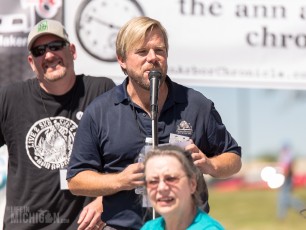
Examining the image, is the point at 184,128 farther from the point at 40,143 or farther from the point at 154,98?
the point at 40,143

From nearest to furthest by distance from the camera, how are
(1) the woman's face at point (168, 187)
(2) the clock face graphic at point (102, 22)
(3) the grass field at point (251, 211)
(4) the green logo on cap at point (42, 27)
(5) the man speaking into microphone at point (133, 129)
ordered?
(1) the woman's face at point (168, 187) → (5) the man speaking into microphone at point (133, 129) → (4) the green logo on cap at point (42, 27) → (2) the clock face graphic at point (102, 22) → (3) the grass field at point (251, 211)

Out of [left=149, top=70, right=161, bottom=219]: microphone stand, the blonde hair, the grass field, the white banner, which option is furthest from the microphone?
the grass field

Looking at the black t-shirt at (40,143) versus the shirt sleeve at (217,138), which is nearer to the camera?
the shirt sleeve at (217,138)

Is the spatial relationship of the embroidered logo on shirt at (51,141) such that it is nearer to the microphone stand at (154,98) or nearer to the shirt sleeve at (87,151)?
the shirt sleeve at (87,151)

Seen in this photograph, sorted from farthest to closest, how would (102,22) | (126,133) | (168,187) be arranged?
(102,22), (126,133), (168,187)

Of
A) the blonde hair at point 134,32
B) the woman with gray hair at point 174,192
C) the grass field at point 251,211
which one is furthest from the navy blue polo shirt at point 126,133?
the grass field at point 251,211

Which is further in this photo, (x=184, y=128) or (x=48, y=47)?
(x=48, y=47)

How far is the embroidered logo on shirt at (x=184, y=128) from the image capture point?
159 inches

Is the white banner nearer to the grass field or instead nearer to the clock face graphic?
the clock face graphic

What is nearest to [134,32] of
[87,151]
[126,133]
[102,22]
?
[126,133]

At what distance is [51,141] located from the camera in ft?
16.3

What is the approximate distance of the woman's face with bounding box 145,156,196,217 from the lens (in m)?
3.14

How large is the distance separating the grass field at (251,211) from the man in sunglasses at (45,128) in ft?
8.91

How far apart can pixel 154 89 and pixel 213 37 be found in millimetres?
1815
